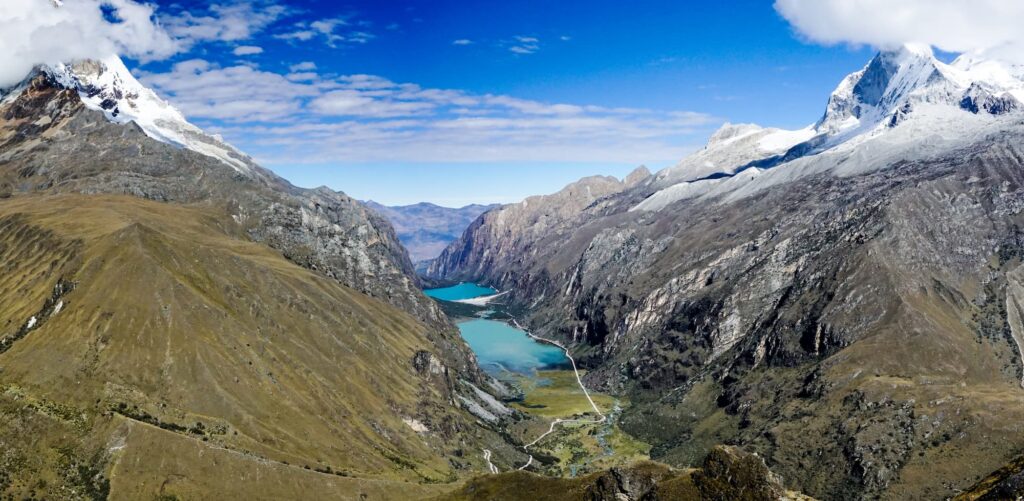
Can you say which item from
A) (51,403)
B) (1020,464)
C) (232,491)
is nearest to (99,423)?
(51,403)

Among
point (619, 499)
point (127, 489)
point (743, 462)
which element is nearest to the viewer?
point (743, 462)

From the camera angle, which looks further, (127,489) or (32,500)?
(127,489)

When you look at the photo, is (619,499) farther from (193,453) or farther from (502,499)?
(193,453)

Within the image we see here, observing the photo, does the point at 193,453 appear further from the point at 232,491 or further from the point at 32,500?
the point at 32,500

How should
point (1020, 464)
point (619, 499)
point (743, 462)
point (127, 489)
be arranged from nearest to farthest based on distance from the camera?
point (1020, 464), point (743, 462), point (619, 499), point (127, 489)

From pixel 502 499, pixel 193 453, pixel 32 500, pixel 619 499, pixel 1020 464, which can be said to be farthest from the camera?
pixel 193 453

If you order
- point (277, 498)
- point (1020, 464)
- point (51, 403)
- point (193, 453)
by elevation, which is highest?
point (1020, 464)

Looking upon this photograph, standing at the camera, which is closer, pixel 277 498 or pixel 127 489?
pixel 127 489

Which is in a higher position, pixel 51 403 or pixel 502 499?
pixel 51 403

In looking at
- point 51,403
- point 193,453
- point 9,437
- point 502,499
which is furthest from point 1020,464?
point 51,403
